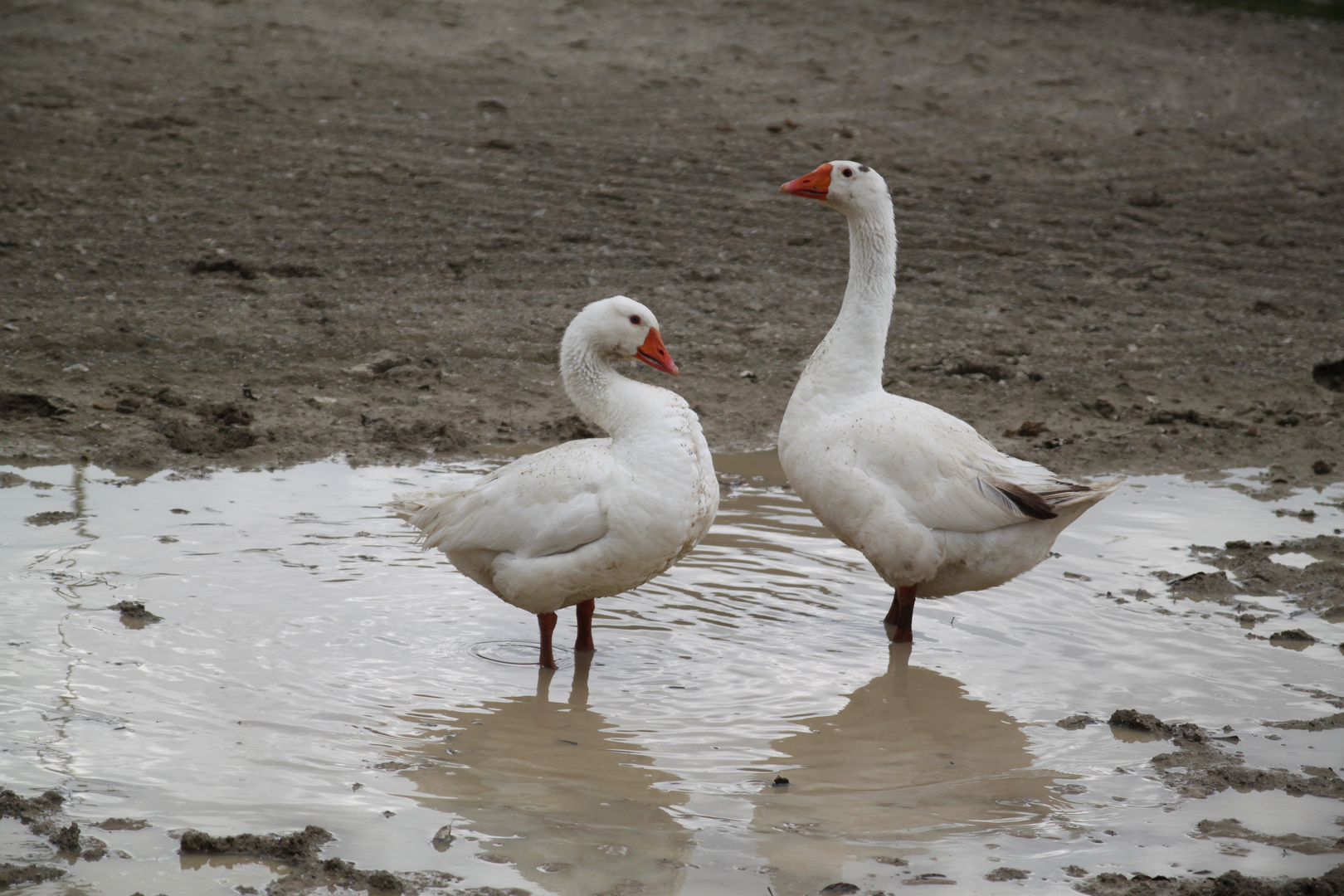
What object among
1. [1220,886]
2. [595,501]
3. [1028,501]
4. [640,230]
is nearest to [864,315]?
[1028,501]

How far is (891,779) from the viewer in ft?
14.7

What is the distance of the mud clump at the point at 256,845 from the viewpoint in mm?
3650

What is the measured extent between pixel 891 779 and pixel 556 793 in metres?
1.21

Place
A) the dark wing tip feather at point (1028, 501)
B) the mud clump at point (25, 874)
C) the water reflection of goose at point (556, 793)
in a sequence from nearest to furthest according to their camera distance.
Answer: the mud clump at point (25, 874)
the water reflection of goose at point (556, 793)
the dark wing tip feather at point (1028, 501)

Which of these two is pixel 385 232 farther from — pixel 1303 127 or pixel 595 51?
pixel 1303 127

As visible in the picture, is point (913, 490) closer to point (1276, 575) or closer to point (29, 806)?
point (1276, 575)

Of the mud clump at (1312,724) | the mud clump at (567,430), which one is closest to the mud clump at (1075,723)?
the mud clump at (1312,724)

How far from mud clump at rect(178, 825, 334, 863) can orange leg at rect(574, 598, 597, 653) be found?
6.50ft

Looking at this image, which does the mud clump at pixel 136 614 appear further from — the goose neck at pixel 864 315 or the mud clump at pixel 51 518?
the goose neck at pixel 864 315

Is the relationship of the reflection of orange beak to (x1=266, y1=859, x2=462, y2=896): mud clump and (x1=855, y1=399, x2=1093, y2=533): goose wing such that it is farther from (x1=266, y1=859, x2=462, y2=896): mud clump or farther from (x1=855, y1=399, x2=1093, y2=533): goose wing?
(x1=266, y1=859, x2=462, y2=896): mud clump

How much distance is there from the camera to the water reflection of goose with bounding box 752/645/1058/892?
155 inches

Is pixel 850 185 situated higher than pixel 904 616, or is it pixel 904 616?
pixel 850 185

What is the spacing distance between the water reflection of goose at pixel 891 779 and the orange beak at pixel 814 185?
2.52 metres

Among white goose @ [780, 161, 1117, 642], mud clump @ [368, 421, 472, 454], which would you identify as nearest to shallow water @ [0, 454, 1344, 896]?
white goose @ [780, 161, 1117, 642]
